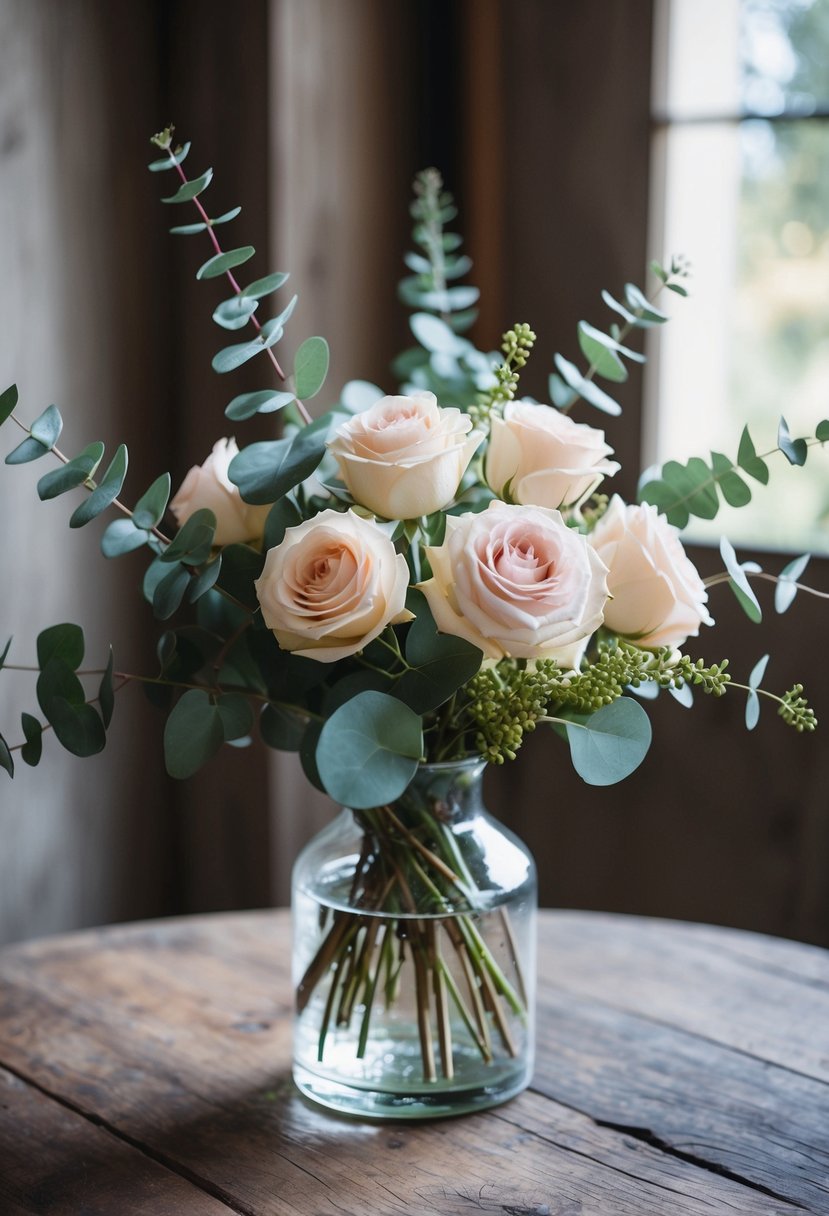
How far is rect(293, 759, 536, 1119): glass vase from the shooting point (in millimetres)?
890

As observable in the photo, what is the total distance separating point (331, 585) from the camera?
0.75 meters

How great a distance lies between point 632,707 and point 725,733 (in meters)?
0.94

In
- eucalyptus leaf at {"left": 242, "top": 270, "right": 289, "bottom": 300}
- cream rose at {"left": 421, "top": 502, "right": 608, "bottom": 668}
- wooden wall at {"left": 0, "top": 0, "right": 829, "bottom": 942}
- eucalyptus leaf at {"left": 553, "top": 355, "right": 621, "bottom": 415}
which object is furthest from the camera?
wooden wall at {"left": 0, "top": 0, "right": 829, "bottom": 942}

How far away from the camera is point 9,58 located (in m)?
1.48

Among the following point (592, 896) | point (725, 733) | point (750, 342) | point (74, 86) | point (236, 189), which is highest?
point (74, 86)

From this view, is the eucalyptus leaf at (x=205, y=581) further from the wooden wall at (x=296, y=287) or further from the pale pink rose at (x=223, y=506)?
the wooden wall at (x=296, y=287)

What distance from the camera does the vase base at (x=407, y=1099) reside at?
90 centimetres

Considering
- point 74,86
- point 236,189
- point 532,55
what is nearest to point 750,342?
point 532,55

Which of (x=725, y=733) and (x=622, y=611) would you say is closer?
(x=622, y=611)

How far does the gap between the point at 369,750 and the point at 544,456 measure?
0.22 m

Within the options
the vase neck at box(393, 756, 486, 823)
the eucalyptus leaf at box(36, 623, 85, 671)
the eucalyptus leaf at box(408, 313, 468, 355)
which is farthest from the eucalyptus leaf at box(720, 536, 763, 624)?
the eucalyptus leaf at box(36, 623, 85, 671)

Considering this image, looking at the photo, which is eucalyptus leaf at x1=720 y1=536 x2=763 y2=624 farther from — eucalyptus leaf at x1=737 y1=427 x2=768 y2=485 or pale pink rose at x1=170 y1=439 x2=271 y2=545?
pale pink rose at x1=170 y1=439 x2=271 y2=545

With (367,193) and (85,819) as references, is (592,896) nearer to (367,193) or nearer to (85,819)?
(85,819)

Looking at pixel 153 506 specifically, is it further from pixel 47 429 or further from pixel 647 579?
pixel 647 579
